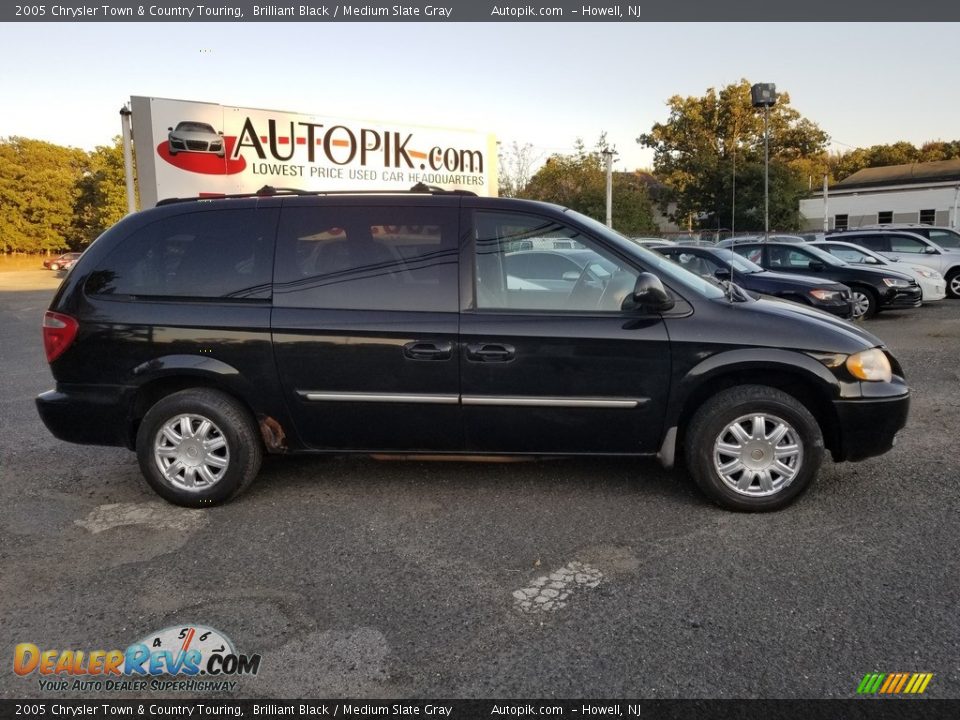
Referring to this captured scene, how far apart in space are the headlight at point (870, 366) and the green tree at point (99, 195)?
53662mm

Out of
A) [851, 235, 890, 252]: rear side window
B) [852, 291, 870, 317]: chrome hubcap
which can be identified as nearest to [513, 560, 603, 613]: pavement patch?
[852, 291, 870, 317]: chrome hubcap

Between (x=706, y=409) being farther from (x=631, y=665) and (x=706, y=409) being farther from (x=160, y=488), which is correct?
(x=160, y=488)

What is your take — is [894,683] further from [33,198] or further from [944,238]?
[33,198]

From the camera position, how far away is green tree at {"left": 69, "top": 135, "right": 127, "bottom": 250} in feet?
165

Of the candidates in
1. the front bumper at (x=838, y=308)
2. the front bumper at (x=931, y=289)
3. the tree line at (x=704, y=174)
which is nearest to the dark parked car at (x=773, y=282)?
the front bumper at (x=838, y=308)

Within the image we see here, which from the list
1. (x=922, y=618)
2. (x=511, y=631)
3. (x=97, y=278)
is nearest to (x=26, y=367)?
(x=97, y=278)

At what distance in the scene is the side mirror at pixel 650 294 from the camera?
3.93m

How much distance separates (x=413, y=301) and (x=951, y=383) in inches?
244

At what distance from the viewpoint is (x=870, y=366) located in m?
4.07

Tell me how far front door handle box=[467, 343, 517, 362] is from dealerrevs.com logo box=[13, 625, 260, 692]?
191cm

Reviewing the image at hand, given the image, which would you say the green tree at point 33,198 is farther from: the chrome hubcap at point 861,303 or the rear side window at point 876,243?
the chrome hubcap at point 861,303

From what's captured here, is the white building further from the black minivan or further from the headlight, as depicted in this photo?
the black minivan

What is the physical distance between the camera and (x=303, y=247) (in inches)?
168

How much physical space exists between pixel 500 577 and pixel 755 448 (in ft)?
5.51
